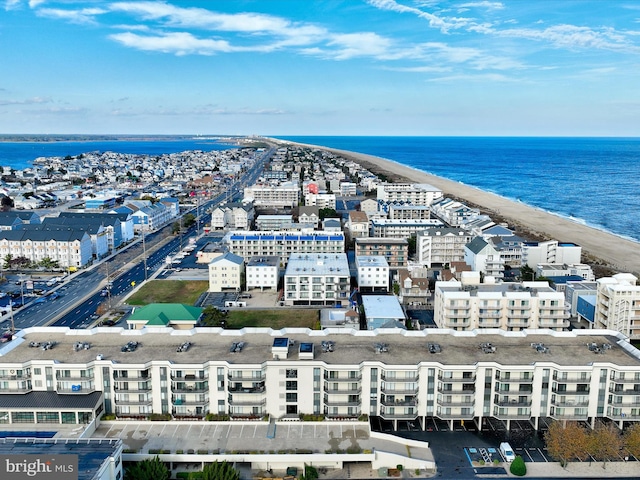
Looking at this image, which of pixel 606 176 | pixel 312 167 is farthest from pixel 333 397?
pixel 606 176

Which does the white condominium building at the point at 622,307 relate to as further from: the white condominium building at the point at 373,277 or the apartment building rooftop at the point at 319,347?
the white condominium building at the point at 373,277

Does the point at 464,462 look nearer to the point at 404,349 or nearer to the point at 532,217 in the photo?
the point at 404,349

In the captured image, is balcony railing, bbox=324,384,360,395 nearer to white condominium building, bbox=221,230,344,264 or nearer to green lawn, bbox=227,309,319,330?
green lawn, bbox=227,309,319,330

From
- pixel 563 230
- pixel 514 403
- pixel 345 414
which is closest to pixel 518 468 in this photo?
pixel 514 403

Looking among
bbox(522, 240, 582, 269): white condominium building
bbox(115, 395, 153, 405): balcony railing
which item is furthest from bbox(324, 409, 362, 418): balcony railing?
bbox(522, 240, 582, 269): white condominium building

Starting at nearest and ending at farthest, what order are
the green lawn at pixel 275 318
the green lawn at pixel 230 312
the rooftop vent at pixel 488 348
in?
the rooftop vent at pixel 488 348 → the green lawn at pixel 275 318 → the green lawn at pixel 230 312

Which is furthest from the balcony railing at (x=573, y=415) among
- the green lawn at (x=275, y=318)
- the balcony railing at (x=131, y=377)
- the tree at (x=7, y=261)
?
the tree at (x=7, y=261)
